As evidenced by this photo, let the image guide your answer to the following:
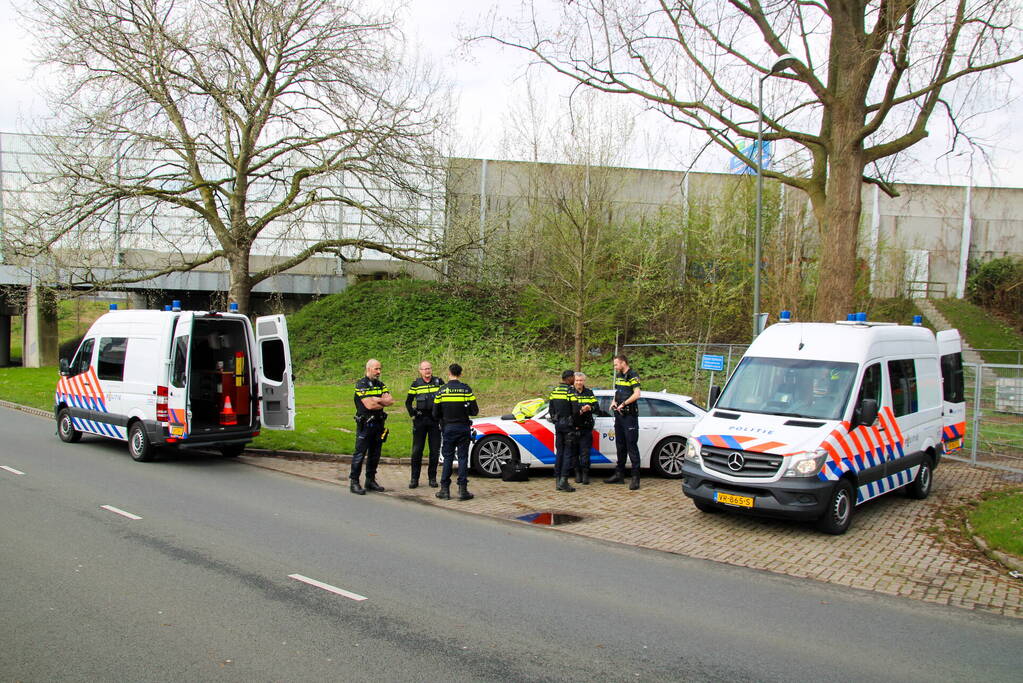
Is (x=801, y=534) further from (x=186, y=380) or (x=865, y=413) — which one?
(x=186, y=380)

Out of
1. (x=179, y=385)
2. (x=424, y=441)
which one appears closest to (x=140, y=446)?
(x=179, y=385)

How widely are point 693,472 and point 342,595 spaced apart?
15.0ft

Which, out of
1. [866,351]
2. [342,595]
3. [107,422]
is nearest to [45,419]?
[107,422]

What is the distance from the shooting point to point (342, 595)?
228 inches

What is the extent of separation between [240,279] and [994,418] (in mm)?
19250

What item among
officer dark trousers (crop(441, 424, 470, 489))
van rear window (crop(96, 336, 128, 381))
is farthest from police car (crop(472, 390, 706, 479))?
van rear window (crop(96, 336, 128, 381))

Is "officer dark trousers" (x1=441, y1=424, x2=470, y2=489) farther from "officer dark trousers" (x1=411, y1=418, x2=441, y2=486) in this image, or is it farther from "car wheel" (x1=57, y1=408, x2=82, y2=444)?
"car wheel" (x1=57, y1=408, x2=82, y2=444)

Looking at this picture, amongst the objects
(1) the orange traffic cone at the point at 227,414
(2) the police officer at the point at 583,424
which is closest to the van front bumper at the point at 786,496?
(2) the police officer at the point at 583,424

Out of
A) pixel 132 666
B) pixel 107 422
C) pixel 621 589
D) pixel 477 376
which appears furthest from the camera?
pixel 477 376

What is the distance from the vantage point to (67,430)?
1417cm

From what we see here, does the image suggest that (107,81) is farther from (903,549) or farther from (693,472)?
(903,549)

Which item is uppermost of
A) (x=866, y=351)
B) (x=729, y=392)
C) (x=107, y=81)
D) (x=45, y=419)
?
(x=107, y=81)

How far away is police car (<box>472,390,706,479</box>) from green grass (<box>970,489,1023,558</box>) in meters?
3.87

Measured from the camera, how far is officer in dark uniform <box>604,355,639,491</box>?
10594 millimetres
